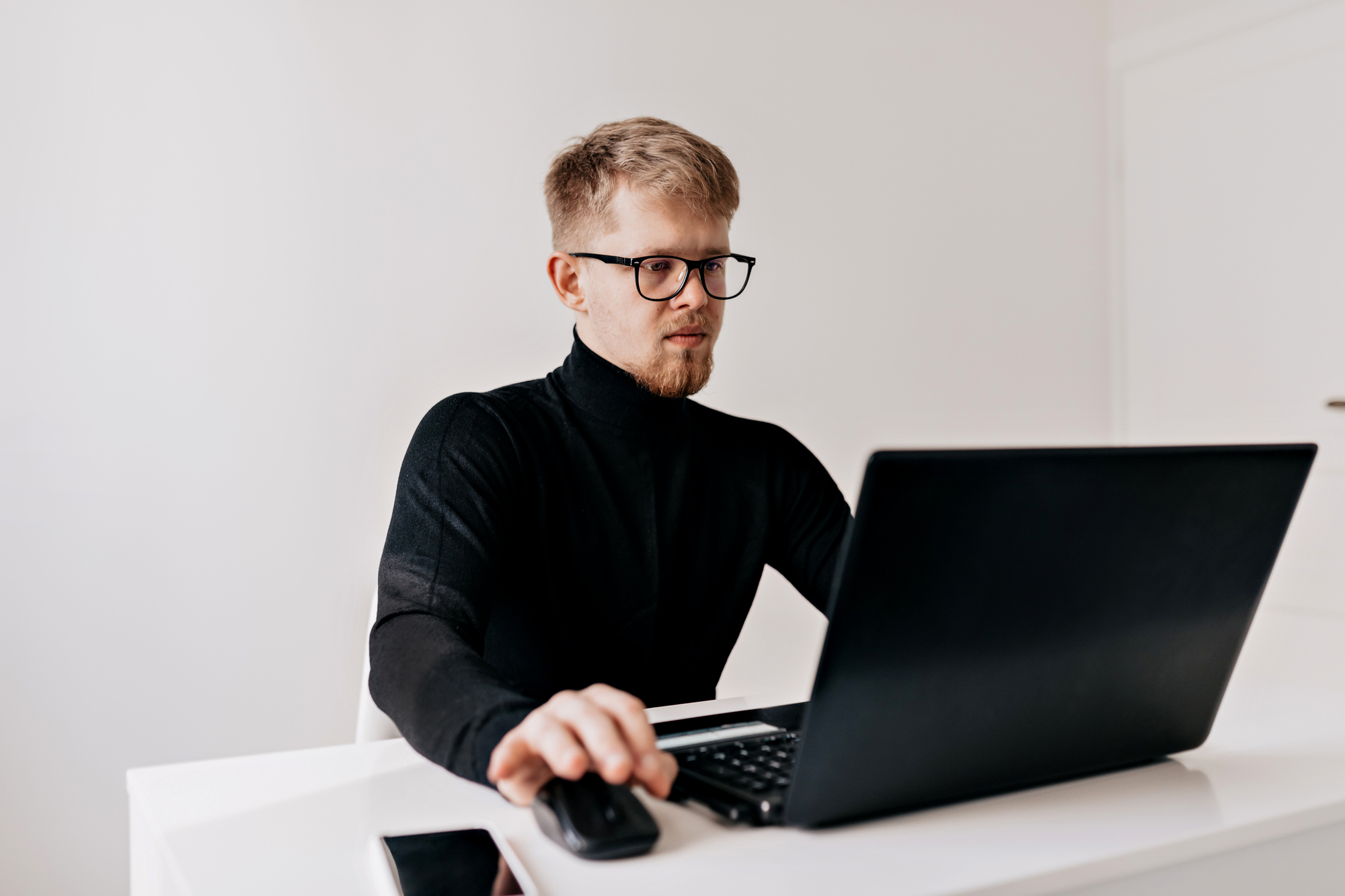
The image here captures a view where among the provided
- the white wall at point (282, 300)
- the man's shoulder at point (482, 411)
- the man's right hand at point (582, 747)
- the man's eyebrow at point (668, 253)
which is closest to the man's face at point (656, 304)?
the man's eyebrow at point (668, 253)

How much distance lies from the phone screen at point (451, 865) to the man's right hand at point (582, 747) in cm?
4

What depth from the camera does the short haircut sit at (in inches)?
51.8

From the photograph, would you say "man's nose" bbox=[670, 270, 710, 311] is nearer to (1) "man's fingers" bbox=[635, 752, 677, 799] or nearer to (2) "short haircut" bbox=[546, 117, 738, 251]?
(2) "short haircut" bbox=[546, 117, 738, 251]

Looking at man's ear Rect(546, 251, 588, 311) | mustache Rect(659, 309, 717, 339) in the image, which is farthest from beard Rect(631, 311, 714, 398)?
man's ear Rect(546, 251, 588, 311)

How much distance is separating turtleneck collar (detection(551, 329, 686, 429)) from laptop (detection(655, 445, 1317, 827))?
698 mm

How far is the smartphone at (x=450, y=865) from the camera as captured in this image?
53 centimetres

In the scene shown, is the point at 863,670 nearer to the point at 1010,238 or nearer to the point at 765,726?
the point at 765,726

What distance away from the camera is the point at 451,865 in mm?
555

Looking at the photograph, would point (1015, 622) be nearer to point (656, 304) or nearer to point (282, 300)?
point (656, 304)

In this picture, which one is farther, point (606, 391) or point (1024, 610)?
point (606, 391)

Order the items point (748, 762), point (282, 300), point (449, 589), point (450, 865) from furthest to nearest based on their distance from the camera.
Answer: point (282, 300), point (449, 589), point (748, 762), point (450, 865)

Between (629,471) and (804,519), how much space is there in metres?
0.26

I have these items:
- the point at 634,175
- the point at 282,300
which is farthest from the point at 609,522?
the point at 282,300

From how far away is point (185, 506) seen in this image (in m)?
2.15
